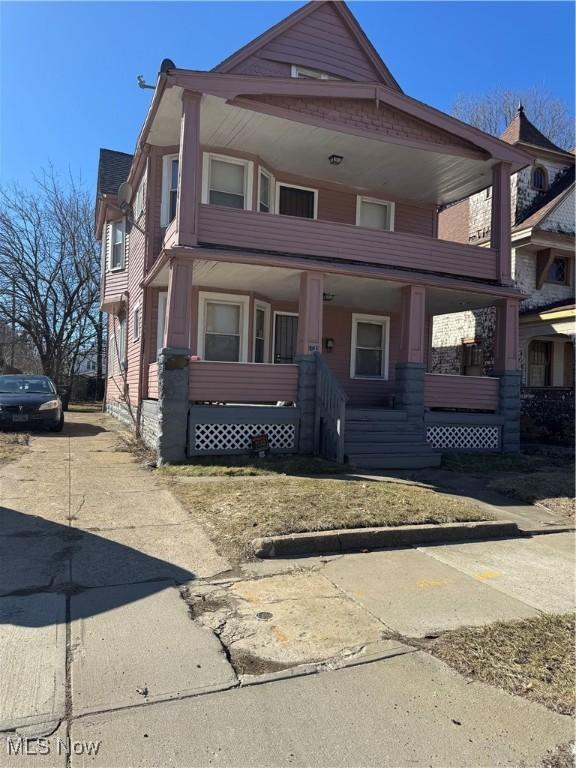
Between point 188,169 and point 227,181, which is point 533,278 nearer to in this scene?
point 227,181

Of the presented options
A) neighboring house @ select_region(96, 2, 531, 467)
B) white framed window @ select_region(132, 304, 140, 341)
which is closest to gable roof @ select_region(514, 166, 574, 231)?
neighboring house @ select_region(96, 2, 531, 467)

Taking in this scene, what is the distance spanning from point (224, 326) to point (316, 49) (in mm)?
6900

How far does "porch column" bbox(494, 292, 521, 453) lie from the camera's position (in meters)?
12.5

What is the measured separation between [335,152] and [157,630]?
11.1m

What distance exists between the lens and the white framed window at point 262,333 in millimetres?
13227

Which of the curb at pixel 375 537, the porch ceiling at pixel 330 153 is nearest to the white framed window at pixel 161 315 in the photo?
the porch ceiling at pixel 330 153

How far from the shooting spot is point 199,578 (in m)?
4.53

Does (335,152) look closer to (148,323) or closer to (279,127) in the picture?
(279,127)

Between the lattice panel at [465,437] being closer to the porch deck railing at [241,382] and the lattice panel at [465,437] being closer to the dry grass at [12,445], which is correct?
the porch deck railing at [241,382]

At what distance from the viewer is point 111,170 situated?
19969 millimetres

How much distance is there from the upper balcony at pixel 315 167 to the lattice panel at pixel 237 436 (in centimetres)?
335

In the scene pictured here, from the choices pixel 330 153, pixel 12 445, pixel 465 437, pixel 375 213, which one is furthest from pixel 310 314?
pixel 12 445

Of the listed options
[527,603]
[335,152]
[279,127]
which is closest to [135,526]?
[527,603]

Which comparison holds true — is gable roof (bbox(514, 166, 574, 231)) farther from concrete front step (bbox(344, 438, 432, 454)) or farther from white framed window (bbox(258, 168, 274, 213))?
concrete front step (bbox(344, 438, 432, 454))
